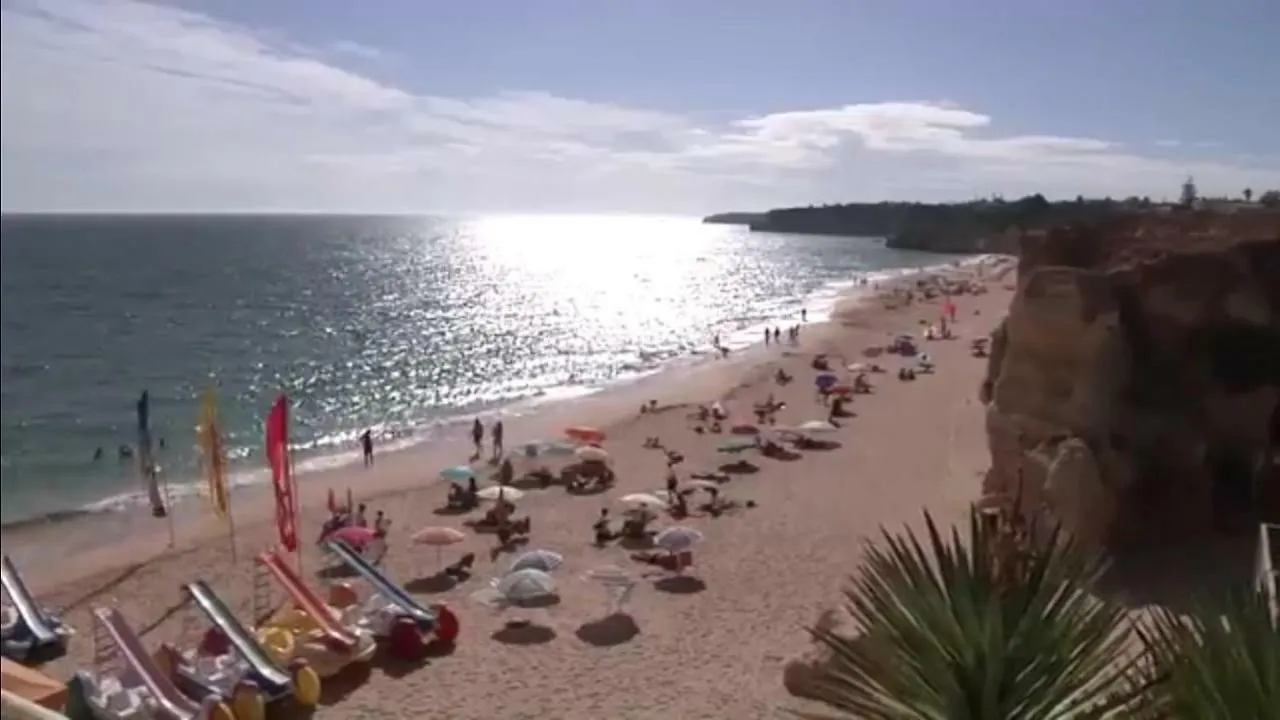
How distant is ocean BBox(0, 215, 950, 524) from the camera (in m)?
33.9

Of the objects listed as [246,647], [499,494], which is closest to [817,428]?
[499,494]

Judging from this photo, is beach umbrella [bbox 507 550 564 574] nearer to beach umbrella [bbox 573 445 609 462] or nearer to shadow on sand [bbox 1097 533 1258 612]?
shadow on sand [bbox 1097 533 1258 612]

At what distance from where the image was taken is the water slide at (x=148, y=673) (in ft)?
38.3

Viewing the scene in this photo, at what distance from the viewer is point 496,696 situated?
1273 cm

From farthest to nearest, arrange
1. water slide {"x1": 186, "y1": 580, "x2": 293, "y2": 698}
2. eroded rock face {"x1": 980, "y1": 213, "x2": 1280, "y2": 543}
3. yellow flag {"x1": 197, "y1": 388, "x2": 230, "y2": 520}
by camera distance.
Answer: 1. yellow flag {"x1": 197, "y1": 388, "x2": 230, "y2": 520}
2. eroded rock face {"x1": 980, "y1": 213, "x2": 1280, "y2": 543}
3. water slide {"x1": 186, "y1": 580, "x2": 293, "y2": 698}

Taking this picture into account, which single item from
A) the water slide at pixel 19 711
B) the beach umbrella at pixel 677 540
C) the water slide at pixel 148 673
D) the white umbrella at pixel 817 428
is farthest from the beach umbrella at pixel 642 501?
the water slide at pixel 19 711

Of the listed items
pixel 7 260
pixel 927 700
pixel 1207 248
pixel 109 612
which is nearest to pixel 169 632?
pixel 109 612

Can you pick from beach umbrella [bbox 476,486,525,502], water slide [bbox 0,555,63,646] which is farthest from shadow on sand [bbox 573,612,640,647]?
water slide [bbox 0,555,63,646]

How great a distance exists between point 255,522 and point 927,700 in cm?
2149

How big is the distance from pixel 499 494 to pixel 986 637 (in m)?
18.5

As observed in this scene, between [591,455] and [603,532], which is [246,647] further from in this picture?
[591,455]

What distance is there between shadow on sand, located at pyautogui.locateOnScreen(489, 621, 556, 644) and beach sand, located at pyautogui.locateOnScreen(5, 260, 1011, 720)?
0.04m

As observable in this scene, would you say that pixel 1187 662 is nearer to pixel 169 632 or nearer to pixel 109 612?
pixel 109 612

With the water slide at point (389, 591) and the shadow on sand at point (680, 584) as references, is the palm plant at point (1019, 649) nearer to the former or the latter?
the water slide at point (389, 591)
